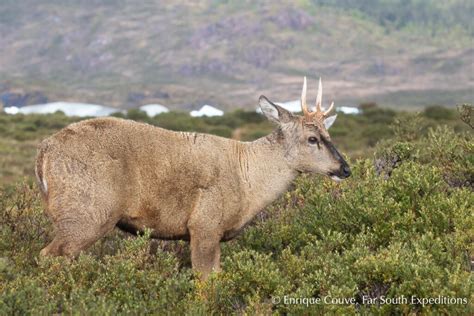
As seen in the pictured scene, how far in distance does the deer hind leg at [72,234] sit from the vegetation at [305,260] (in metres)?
0.18

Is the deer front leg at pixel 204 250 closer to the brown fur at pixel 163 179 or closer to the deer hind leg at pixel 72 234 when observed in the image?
the brown fur at pixel 163 179

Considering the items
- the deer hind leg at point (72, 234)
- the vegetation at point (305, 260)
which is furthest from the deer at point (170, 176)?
the vegetation at point (305, 260)

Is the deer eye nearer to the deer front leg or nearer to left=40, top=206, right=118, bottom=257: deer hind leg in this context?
the deer front leg

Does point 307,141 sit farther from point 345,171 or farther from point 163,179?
point 163,179

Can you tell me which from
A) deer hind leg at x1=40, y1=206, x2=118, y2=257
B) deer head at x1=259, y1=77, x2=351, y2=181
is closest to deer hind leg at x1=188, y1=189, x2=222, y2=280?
deer hind leg at x1=40, y1=206, x2=118, y2=257

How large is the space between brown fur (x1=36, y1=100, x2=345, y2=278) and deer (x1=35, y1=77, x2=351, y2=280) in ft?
0.04

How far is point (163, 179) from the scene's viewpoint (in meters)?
8.14

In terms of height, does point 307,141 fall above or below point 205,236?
above

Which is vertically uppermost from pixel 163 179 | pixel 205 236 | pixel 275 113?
pixel 275 113

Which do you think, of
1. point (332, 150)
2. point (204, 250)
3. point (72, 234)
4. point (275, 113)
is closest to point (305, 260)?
point (204, 250)

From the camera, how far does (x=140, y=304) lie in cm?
617

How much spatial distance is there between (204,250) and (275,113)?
7.15 feet

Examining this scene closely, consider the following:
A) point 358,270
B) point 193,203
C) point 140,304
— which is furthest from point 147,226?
point 358,270

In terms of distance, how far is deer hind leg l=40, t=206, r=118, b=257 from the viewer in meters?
7.52
